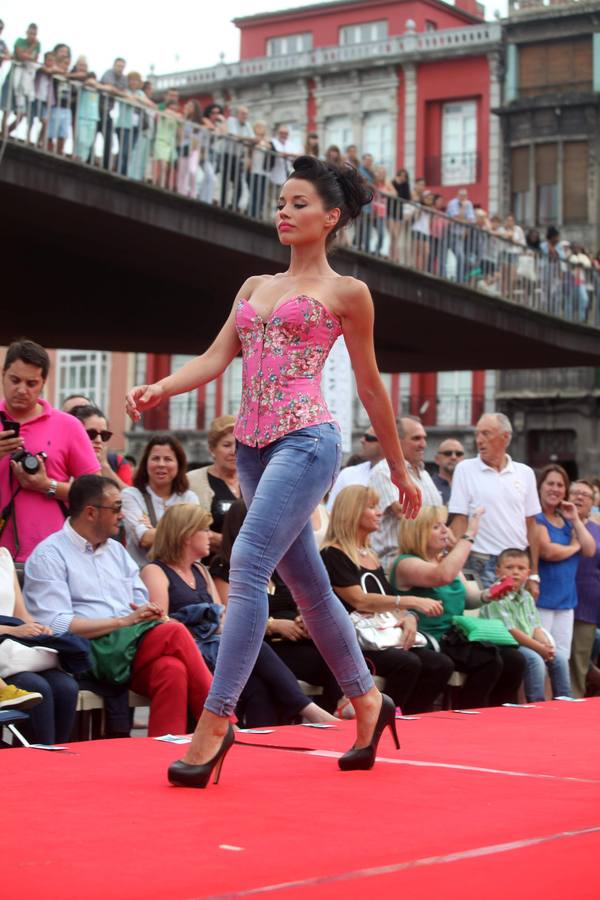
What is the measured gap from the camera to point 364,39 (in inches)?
1989

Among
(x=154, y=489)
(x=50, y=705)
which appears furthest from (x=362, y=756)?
(x=154, y=489)

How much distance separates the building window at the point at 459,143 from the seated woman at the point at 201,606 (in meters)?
39.8

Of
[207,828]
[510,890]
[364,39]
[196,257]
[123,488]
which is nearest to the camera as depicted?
[510,890]

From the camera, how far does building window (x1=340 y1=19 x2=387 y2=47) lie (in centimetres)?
5016

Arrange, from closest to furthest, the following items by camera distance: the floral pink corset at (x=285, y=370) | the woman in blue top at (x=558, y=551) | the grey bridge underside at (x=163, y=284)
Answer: the floral pink corset at (x=285, y=370) < the woman in blue top at (x=558, y=551) < the grey bridge underside at (x=163, y=284)

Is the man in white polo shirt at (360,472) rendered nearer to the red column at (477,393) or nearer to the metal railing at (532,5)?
the red column at (477,393)

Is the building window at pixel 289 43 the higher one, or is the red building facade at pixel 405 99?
the building window at pixel 289 43

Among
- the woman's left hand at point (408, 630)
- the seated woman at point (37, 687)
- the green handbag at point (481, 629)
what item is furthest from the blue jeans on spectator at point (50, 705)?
the green handbag at point (481, 629)

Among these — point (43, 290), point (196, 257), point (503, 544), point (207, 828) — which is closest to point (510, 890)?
point (207, 828)

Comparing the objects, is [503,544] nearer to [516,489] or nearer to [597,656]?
[516,489]

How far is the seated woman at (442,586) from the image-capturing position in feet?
29.8

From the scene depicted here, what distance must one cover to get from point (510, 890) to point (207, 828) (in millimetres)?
988

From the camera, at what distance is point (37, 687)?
649 cm

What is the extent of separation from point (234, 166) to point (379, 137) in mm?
29636
